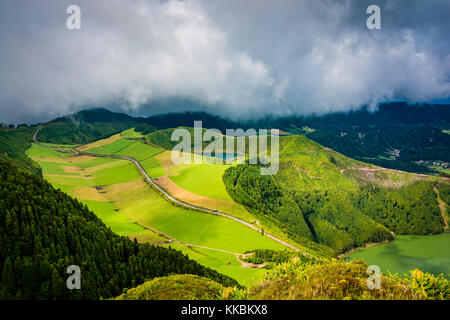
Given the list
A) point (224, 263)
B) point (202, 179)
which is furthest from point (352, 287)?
point (202, 179)

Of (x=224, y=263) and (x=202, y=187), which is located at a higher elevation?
(x=202, y=187)

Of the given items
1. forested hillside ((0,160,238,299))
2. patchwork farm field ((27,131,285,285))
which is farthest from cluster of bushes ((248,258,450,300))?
patchwork farm field ((27,131,285,285))

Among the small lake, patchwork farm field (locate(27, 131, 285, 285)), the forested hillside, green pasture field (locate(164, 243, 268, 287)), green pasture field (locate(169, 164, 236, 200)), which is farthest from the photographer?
green pasture field (locate(169, 164, 236, 200))

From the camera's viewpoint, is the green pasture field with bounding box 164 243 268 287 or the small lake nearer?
the green pasture field with bounding box 164 243 268 287

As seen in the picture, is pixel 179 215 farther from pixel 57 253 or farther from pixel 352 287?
pixel 352 287

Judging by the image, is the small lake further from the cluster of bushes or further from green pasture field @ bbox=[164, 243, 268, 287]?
the cluster of bushes

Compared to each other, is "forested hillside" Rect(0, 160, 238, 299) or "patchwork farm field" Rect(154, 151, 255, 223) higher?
"forested hillside" Rect(0, 160, 238, 299)
